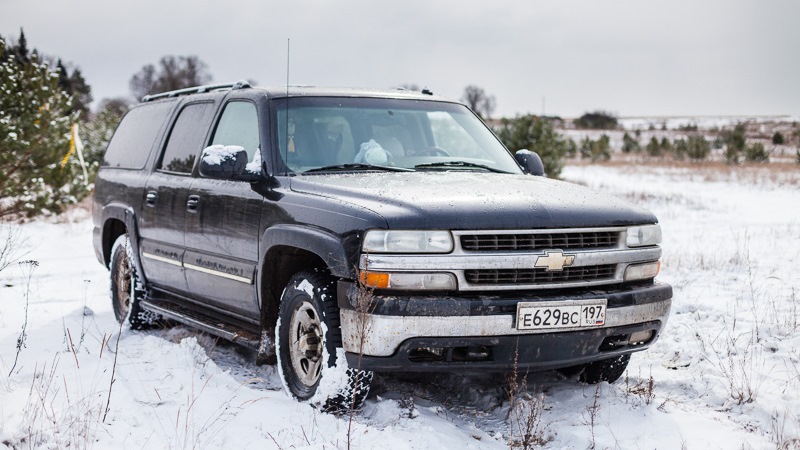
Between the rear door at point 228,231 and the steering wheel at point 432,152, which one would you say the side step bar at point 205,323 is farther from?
the steering wheel at point 432,152

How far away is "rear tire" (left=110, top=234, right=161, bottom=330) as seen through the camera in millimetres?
6609

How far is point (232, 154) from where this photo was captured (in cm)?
482

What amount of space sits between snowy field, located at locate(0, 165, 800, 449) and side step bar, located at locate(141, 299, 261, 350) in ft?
0.57

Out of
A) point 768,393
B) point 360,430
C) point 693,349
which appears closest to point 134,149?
point 360,430

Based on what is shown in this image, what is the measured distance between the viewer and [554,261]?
Result: 4.07 metres

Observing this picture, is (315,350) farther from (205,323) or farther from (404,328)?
(205,323)

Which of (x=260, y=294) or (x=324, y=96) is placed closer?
(x=260, y=294)

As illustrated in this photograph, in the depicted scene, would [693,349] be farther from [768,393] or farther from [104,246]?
[104,246]

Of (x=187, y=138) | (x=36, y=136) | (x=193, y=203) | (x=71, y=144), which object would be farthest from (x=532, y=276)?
(x=71, y=144)

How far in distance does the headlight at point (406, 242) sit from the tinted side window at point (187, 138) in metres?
2.39

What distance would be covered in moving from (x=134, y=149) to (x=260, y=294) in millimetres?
2851

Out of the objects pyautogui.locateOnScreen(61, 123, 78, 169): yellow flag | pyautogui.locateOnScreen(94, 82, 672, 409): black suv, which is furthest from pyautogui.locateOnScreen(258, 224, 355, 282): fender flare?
pyautogui.locateOnScreen(61, 123, 78, 169): yellow flag

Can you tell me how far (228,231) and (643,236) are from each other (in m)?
2.45

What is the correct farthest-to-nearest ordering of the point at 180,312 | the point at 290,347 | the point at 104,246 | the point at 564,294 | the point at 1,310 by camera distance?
the point at 104,246 < the point at 1,310 < the point at 180,312 < the point at 290,347 < the point at 564,294
